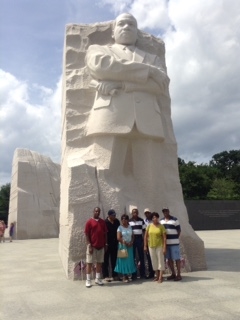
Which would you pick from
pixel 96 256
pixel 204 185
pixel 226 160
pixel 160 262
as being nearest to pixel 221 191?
pixel 204 185

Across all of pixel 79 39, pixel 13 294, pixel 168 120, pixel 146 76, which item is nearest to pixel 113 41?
pixel 79 39

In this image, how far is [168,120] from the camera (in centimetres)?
810

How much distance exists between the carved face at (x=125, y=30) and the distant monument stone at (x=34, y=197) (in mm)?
11660

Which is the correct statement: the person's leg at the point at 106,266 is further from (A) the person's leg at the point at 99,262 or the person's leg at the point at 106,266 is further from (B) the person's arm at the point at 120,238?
(B) the person's arm at the point at 120,238

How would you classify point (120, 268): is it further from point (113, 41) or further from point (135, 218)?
point (113, 41)

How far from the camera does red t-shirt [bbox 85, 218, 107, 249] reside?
5.62 meters

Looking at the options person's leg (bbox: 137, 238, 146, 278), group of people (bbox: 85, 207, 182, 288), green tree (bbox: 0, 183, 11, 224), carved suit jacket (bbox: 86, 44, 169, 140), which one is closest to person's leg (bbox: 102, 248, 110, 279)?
group of people (bbox: 85, 207, 182, 288)

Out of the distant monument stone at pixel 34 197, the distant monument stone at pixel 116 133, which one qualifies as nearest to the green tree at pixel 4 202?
the distant monument stone at pixel 34 197

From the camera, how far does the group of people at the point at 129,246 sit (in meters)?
5.66

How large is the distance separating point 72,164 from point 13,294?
2521 millimetres

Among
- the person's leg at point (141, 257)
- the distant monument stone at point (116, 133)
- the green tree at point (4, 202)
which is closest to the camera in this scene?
the person's leg at point (141, 257)

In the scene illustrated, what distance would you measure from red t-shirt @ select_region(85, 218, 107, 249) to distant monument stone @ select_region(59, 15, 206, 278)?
728 mm

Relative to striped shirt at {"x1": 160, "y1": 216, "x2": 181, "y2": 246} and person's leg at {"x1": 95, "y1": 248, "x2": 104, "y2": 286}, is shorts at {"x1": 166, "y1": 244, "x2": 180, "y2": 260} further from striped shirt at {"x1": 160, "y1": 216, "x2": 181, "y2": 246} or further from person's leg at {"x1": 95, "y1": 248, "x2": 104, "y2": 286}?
person's leg at {"x1": 95, "y1": 248, "x2": 104, "y2": 286}

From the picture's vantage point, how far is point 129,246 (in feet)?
19.0
